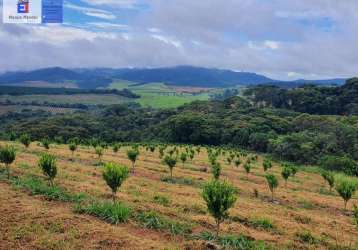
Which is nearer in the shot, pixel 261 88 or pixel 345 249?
pixel 345 249

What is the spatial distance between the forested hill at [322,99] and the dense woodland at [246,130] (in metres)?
0.33

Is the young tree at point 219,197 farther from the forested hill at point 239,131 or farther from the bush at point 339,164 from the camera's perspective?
the forested hill at point 239,131

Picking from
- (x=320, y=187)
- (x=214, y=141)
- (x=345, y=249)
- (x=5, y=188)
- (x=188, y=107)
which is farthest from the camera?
(x=188, y=107)

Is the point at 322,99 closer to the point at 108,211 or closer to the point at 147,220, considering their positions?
the point at 147,220

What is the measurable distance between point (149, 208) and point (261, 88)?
141488mm

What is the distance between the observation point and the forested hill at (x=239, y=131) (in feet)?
266

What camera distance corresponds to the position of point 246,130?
99.2m

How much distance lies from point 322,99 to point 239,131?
4682cm

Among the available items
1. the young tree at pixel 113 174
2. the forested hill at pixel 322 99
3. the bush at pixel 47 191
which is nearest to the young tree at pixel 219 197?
the young tree at pixel 113 174

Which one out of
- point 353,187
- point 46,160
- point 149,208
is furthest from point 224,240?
point 353,187

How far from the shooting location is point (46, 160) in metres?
26.0

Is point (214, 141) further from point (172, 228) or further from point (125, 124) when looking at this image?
point (172, 228)

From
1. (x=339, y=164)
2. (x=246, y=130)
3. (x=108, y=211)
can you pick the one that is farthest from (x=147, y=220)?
(x=246, y=130)

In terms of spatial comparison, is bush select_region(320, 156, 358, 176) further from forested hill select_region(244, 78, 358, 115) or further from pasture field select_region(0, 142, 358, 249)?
forested hill select_region(244, 78, 358, 115)
